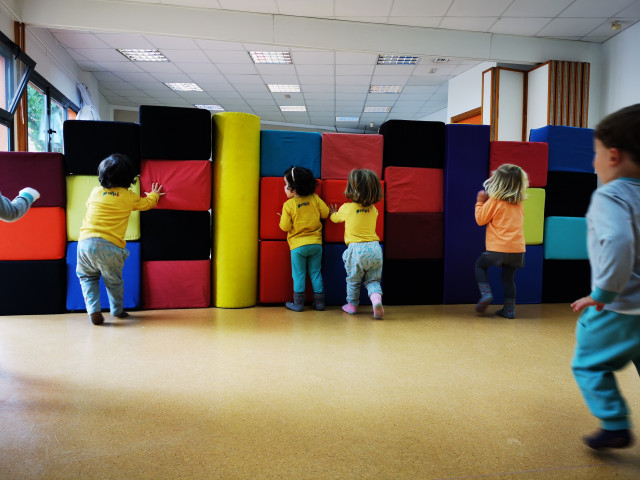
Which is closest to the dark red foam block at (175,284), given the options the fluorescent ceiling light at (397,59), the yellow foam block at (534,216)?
the yellow foam block at (534,216)

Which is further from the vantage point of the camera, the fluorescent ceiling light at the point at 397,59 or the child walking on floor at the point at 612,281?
the fluorescent ceiling light at the point at 397,59

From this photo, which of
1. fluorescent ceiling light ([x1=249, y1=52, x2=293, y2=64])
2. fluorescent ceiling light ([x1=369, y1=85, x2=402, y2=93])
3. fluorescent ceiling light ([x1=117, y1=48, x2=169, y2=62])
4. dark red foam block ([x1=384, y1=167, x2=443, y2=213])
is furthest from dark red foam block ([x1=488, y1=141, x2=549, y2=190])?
fluorescent ceiling light ([x1=117, y1=48, x2=169, y2=62])

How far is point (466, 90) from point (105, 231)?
7453 millimetres

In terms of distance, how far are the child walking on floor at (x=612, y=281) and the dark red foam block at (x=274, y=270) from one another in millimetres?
2424

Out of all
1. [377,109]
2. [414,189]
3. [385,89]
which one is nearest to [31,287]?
[414,189]

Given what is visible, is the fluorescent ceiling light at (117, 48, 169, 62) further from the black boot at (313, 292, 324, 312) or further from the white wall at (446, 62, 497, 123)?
the black boot at (313, 292, 324, 312)

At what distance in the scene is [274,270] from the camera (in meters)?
3.50

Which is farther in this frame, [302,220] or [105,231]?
[302,220]

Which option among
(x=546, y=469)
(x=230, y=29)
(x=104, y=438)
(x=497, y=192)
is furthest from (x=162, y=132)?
(x=230, y=29)

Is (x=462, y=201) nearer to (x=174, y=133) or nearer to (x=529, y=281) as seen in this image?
(x=529, y=281)

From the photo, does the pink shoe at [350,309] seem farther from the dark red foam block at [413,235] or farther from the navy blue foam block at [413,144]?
Answer: the navy blue foam block at [413,144]

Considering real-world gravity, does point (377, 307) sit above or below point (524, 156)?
below

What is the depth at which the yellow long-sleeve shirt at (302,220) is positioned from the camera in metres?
3.31

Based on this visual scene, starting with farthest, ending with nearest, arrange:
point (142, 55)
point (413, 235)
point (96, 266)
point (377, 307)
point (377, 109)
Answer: point (377, 109), point (142, 55), point (413, 235), point (377, 307), point (96, 266)
